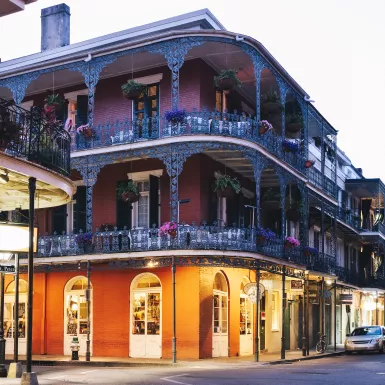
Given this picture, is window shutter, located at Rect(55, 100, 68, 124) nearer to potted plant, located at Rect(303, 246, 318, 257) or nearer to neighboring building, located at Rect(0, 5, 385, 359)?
neighboring building, located at Rect(0, 5, 385, 359)

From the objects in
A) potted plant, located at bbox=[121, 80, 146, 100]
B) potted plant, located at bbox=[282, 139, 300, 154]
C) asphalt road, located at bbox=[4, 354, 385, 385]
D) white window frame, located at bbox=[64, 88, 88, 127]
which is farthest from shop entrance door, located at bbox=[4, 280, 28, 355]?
potted plant, located at bbox=[282, 139, 300, 154]

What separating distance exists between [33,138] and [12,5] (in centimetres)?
245

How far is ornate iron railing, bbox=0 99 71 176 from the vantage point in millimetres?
12688

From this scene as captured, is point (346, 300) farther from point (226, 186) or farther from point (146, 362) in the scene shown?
point (146, 362)

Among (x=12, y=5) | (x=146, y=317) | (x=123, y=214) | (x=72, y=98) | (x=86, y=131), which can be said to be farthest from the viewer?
(x=72, y=98)

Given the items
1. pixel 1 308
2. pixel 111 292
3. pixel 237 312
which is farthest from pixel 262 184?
pixel 1 308

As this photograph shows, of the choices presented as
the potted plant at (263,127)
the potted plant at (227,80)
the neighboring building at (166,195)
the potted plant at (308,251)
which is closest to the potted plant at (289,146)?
the neighboring building at (166,195)

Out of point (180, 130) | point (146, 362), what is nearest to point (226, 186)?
point (180, 130)

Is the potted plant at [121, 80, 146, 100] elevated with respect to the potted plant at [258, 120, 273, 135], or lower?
elevated

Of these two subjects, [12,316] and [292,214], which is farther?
[292,214]

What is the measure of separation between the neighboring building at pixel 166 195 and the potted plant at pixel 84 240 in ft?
0.20

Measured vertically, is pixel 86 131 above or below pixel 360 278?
above

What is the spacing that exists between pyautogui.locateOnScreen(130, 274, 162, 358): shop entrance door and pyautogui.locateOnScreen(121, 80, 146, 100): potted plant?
19.2ft

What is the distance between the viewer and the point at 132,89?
24.9 metres
